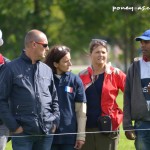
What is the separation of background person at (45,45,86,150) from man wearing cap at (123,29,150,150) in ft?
1.91

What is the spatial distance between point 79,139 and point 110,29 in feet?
92.4

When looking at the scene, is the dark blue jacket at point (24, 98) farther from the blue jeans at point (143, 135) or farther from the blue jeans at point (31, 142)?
the blue jeans at point (143, 135)

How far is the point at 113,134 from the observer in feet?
25.3

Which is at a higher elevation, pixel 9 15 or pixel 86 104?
pixel 9 15

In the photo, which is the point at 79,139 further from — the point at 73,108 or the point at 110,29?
the point at 110,29

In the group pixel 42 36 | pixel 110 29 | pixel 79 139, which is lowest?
pixel 79 139

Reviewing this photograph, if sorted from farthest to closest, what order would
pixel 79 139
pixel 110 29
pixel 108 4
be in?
pixel 110 29
pixel 108 4
pixel 79 139

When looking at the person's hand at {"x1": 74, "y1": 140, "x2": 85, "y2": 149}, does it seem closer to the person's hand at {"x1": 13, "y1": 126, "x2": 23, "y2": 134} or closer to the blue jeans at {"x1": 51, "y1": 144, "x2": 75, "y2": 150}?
the blue jeans at {"x1": 51, "y1": 144, "x2": 75, "y2": 150}

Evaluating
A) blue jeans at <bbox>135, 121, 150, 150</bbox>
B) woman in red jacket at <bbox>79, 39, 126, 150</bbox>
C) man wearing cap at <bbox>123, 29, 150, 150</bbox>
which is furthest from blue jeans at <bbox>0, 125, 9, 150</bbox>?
blue jeans at <bbox>135, 121, 150, 150</bbox>

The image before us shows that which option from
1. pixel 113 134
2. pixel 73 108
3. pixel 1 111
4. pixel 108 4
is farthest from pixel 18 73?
pixel 108 4

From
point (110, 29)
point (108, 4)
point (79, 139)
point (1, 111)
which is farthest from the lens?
point (110, 29)

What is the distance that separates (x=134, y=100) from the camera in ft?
23.4

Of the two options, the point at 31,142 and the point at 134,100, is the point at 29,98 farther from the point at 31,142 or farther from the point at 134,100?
the point at 134,100

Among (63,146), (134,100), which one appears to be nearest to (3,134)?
(63,146)
